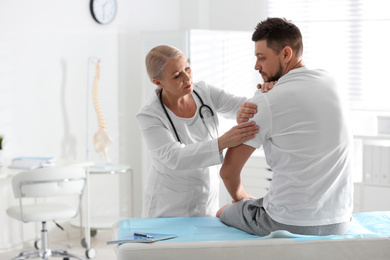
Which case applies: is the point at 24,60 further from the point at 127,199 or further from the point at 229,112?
the point at 229,112

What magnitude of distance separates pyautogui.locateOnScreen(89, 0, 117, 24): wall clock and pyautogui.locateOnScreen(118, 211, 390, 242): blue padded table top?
273 centimetres

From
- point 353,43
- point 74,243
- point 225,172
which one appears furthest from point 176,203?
point 353,43

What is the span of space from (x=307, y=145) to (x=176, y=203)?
0.77 meters

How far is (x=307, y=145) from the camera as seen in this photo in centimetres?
174

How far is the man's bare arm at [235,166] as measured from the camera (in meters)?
1.95

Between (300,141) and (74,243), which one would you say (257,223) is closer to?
(300,141)

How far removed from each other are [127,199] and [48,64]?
144 cm

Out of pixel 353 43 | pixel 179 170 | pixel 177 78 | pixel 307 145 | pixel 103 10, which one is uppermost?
pixel 103 10

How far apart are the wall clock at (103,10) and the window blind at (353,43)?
158 cm

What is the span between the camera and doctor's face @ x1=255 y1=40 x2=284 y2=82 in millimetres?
1853

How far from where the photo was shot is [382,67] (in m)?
4.66

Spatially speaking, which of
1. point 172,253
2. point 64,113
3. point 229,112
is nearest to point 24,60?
point 64,113

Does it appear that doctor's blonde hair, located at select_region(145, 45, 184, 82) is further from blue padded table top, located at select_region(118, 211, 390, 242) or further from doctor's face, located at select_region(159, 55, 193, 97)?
blue padded table top, located at select_region(118, 211, 390, 242)

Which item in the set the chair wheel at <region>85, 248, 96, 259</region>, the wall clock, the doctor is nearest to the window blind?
the wall clock
